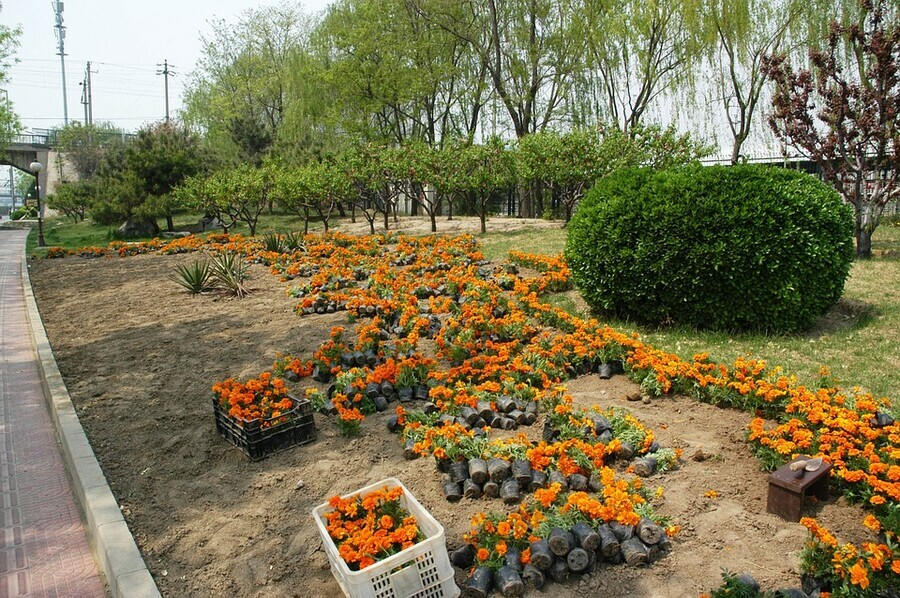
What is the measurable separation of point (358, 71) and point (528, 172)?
39.5 ft

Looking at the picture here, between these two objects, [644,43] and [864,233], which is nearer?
[864,233]

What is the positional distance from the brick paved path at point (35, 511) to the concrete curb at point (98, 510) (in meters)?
0.08

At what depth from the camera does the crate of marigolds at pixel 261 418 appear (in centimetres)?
462

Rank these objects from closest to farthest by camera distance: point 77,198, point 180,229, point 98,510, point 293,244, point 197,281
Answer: point 98,510
point 197,281
point 293,244
point 180,229
point 77,198

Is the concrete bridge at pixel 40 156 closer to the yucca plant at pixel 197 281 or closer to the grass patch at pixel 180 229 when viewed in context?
the grass patch at pixel 180 229

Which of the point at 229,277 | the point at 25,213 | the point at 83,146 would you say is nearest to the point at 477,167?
the point at 229,277

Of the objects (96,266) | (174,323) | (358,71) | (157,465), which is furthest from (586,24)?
(157,465)

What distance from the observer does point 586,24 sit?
24781 mm

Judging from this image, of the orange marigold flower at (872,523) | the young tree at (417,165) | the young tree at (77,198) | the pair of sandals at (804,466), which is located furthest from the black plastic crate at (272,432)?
the young tree at (77,198)

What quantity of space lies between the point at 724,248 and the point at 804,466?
331 centimetres

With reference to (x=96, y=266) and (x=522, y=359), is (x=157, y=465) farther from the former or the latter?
(x=96, y=266)

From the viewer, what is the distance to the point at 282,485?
168 inches

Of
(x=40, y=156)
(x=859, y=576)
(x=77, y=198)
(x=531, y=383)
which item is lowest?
(x=859, y=576)

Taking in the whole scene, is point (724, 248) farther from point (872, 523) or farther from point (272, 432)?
point (272, 432)
